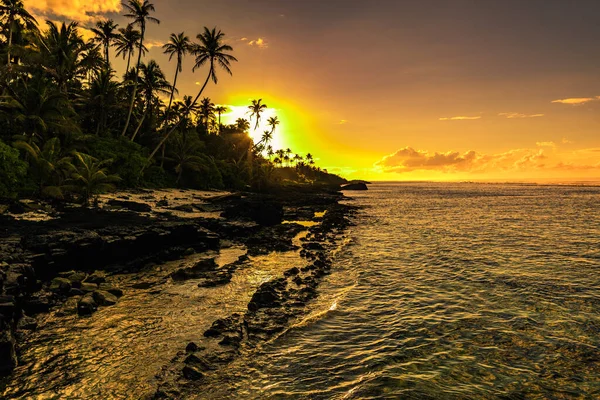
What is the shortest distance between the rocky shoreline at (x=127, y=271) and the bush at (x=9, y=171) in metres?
5.41

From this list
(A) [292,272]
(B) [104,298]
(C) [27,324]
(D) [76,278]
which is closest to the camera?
(C) [27,324]

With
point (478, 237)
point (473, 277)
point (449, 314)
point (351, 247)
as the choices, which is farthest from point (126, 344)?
point (478, 237)

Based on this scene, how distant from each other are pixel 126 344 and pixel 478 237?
93.2 feet

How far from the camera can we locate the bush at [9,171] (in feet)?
69.0

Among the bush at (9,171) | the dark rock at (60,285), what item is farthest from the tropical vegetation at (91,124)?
the dark rock at (60,285)

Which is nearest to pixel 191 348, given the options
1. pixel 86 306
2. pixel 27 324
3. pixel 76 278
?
pixel 86 306

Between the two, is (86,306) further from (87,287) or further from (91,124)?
(91,124)

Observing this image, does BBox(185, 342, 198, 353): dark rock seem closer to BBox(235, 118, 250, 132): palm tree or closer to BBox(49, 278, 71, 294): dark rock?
BBox(49, 278, 71, 294): dark rock

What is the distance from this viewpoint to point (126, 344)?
28.1 ft

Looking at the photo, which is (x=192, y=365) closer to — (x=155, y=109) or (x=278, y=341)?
(x=278, y=341)

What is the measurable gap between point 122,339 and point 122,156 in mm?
36788

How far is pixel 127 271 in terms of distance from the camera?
1527 cm

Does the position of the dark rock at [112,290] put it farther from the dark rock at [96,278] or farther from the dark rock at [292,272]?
the dark rock at [292,272]

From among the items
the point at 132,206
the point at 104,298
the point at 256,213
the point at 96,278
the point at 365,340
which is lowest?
the point at 365,340
